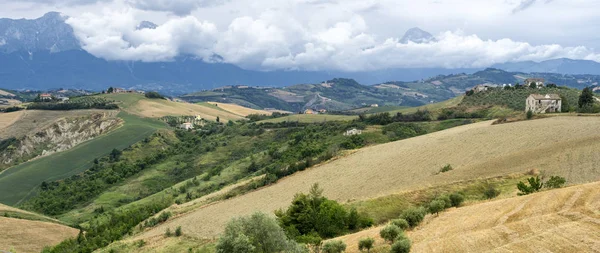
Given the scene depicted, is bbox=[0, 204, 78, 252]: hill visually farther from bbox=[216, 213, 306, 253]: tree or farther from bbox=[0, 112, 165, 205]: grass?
bbox=[216, 213, 306, 253]: tree

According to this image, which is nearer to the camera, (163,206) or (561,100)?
(163,206)

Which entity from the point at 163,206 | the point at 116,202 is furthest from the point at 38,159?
the point at 163,206

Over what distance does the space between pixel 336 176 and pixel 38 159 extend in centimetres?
12079

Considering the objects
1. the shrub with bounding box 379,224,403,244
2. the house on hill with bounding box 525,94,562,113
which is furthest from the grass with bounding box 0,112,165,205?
the house on hill with bounding box 525,94,562,113

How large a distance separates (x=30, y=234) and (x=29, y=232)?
2.06 feet

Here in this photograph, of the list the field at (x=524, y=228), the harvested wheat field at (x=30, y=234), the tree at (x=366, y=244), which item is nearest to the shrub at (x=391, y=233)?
A: the field at (x=524, y=228)

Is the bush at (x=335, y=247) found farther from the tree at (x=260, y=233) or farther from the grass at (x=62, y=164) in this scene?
the grass at (x=62, y=164)

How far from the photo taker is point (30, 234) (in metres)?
79.0

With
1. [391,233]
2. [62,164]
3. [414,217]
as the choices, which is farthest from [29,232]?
[62,164]

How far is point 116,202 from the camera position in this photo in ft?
369

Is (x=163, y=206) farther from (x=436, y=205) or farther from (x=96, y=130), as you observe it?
(x=96, y=130)

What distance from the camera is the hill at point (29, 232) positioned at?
74.6m

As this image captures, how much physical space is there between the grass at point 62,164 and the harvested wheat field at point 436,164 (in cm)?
7690

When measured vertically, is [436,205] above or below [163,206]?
above
